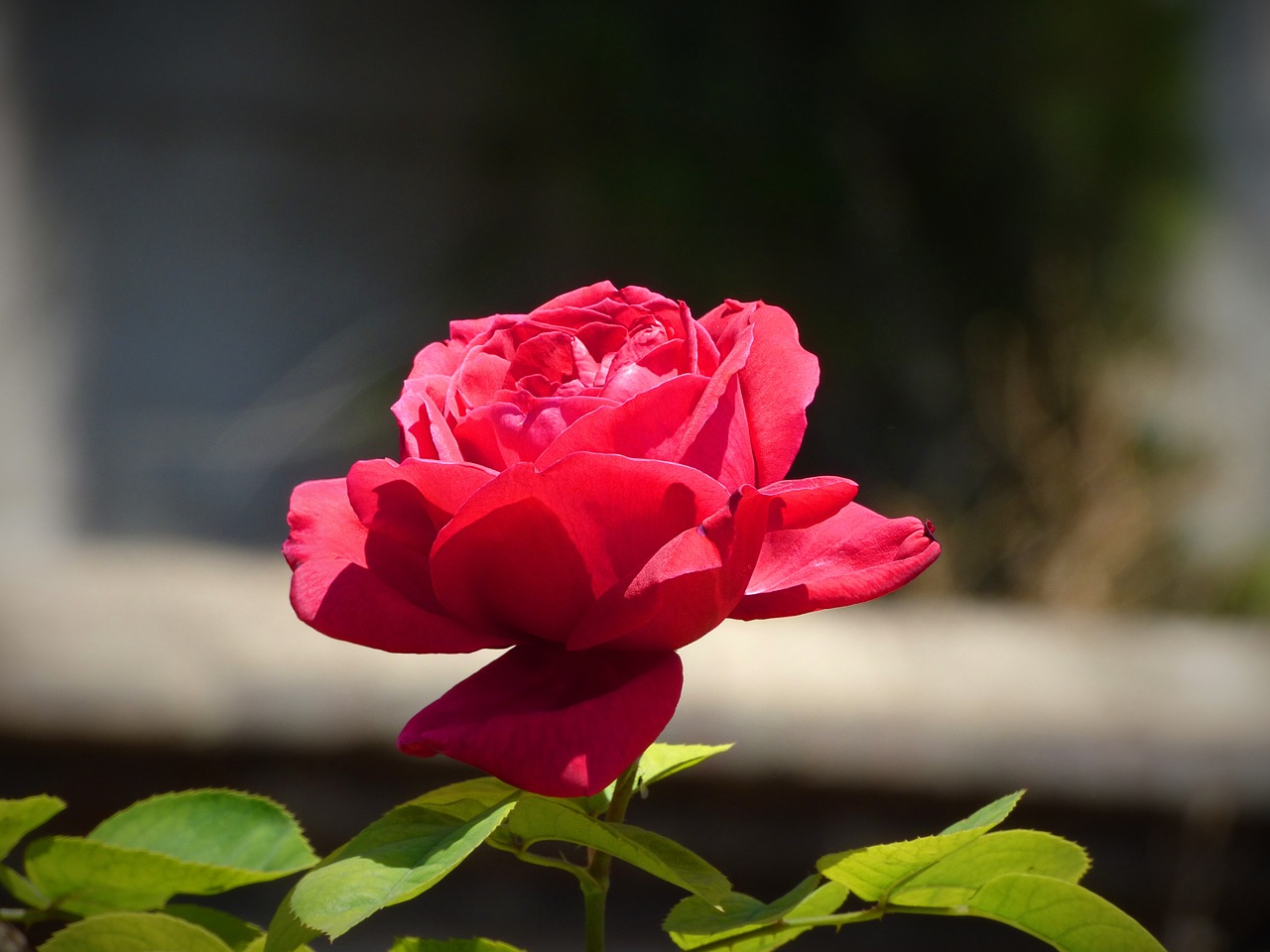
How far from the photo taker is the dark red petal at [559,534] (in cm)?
22

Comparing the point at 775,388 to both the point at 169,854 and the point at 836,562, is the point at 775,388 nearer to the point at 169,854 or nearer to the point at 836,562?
the point at 836,562

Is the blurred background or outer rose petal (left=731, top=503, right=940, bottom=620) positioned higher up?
the blurred background

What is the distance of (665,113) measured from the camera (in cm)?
262

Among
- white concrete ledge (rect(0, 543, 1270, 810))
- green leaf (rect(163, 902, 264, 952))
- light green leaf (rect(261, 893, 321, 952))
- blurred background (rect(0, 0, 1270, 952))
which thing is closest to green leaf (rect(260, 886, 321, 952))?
light green leaf (rect(261, 893, 321, 952))

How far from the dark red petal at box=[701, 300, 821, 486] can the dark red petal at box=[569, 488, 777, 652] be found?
27mm

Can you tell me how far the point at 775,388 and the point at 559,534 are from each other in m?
0.06

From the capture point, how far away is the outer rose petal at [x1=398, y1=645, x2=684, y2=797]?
21cm

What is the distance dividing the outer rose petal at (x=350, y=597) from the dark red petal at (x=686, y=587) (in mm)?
28

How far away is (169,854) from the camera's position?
311mm

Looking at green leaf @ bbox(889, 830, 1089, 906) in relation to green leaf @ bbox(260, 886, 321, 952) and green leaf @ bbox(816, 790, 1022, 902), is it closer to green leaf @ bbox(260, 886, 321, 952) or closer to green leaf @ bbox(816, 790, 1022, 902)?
green leaf @ bbox(816, 790, 1022, 902)

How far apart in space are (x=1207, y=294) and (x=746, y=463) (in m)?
2.69

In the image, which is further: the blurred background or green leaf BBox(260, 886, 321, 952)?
the blurred background

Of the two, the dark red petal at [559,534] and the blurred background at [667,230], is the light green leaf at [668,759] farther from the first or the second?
the blurred background at [667,230]

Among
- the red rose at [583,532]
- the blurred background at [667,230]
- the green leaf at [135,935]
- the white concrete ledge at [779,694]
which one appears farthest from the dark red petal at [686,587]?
the blurred background at [667,230]
